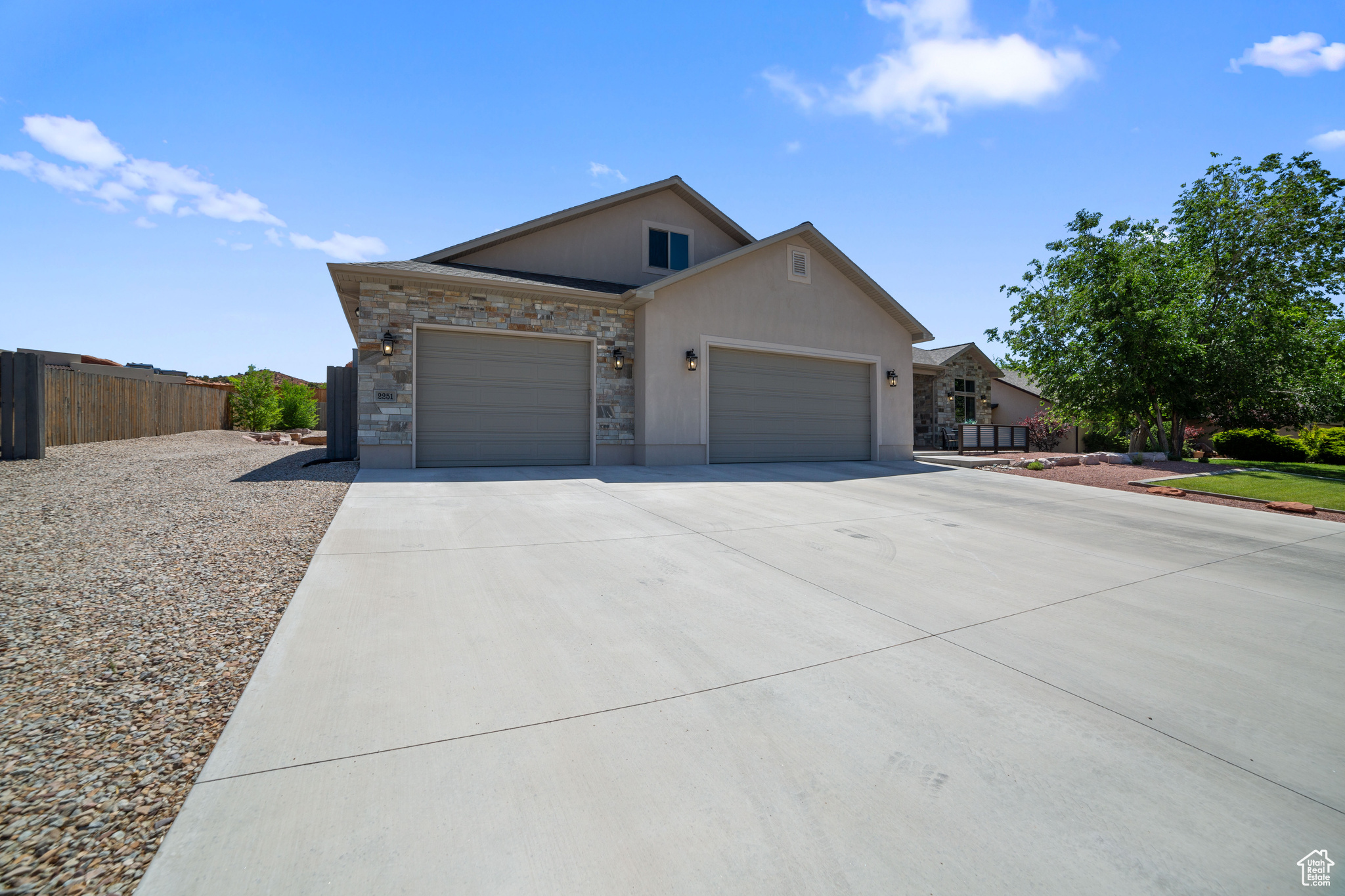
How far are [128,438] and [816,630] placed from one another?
1704 cm

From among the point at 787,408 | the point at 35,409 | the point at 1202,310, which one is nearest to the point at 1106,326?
the point at 1202,310

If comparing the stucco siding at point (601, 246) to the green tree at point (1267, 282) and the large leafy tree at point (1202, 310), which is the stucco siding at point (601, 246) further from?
the green tree at point (1267, 282)

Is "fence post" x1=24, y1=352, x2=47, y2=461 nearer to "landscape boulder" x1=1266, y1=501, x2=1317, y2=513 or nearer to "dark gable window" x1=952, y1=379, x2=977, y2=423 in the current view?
"landscape boulder" x1=1266, y1=501, x2=1317, y2=513

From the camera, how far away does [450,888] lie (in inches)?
51.8

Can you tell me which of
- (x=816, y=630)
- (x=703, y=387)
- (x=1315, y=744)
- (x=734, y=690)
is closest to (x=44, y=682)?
(x=734, y=690)

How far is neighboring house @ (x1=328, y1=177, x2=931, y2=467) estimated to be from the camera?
9250mm

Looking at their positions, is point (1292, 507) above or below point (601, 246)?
below

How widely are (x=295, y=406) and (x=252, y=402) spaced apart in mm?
1486

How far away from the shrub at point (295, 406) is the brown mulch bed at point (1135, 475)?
2226cm

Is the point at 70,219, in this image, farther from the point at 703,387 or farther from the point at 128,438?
the point at 703,387

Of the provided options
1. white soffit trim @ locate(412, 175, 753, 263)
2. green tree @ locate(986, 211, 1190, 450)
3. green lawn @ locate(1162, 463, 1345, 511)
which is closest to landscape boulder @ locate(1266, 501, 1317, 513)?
green lawn @ locate(1162, 463, 1345, 511)

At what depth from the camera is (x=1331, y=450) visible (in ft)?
46.8

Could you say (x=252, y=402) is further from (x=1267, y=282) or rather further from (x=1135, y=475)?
(x=1267, y=282)

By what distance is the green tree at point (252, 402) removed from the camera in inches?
747
